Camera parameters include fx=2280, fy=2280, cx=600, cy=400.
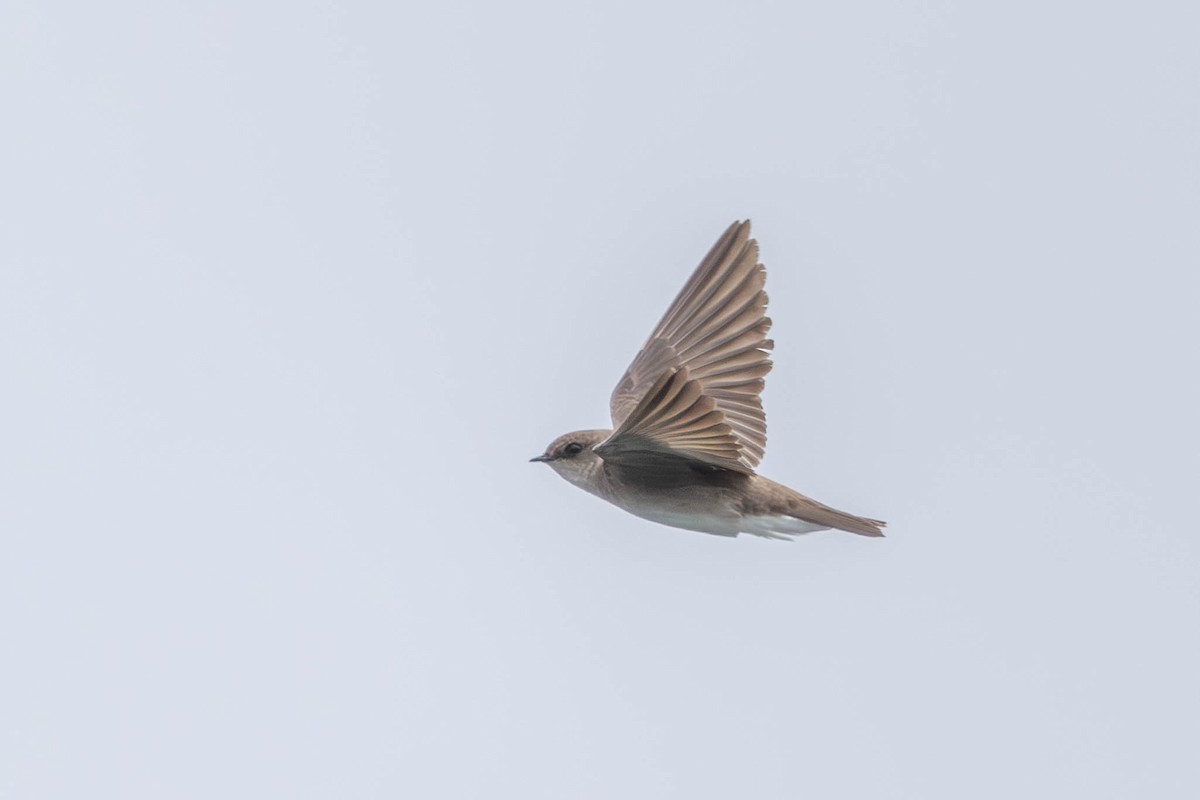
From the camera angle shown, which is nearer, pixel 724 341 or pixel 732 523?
pixel 732 523

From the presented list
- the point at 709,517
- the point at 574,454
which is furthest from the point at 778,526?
the point at 574,454

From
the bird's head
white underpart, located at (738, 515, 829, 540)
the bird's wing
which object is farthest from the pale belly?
the bird's wing

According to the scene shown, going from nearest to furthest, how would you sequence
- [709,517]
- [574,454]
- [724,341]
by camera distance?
[709,517] < [574,454] < [724,341]

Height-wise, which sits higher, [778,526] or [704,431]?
[704,431]

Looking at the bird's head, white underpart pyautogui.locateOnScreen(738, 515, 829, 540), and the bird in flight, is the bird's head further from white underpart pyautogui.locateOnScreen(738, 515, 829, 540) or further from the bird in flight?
white underpart pyautogui.locateOnScreen(738, 515, 829, 540)

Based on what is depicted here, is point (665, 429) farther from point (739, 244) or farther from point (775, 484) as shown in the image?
point (739, 244)

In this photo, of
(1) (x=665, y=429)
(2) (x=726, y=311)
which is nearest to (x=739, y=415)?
(2) (x=726, y=311)

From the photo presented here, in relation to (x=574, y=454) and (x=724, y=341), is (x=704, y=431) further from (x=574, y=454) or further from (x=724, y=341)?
(x=724, y=341)

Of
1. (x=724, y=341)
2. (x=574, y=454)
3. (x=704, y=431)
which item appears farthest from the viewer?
(x=724, y=341)

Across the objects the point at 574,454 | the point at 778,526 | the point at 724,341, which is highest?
the point at 724,341
